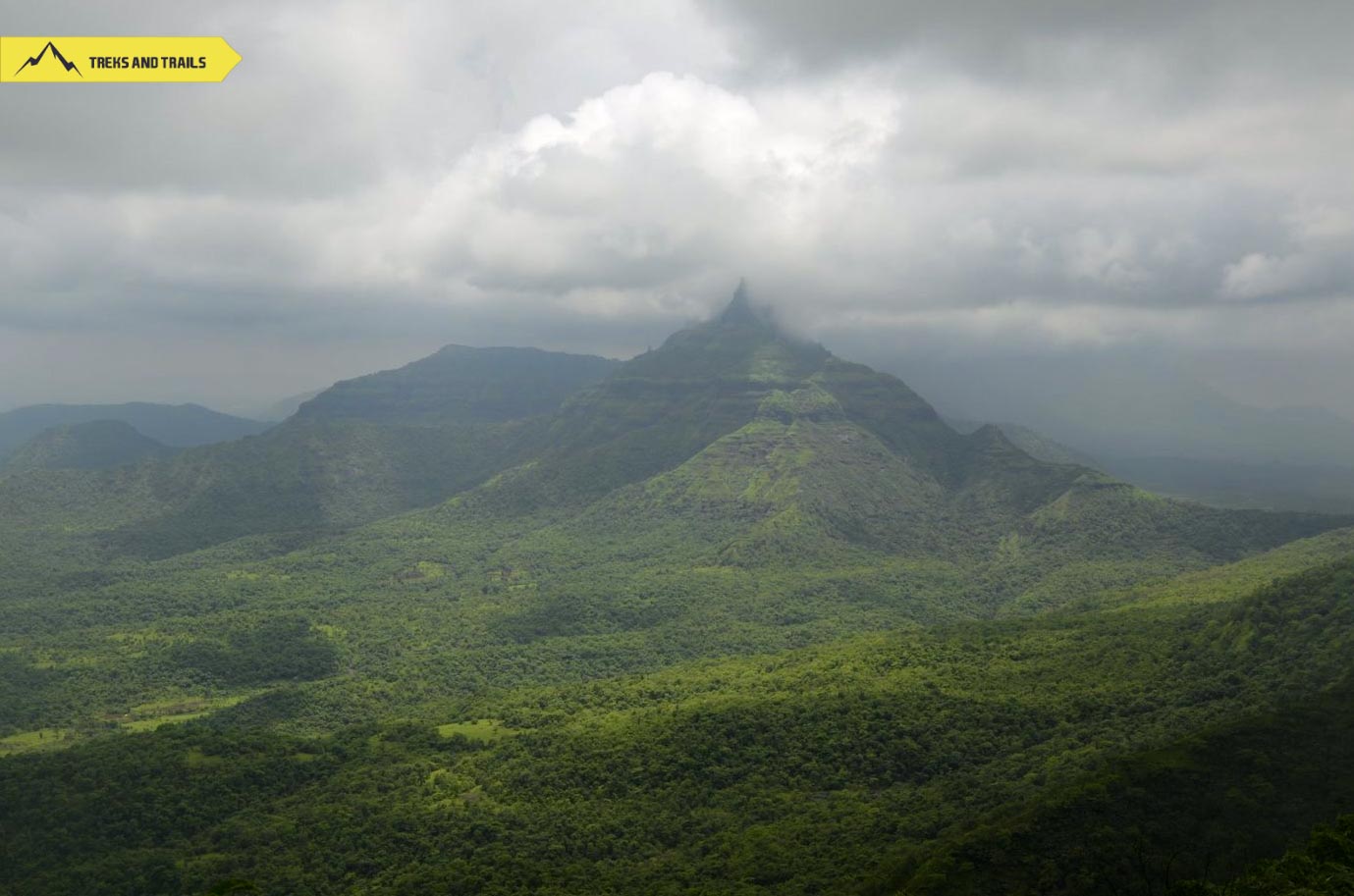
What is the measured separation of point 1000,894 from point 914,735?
33.9 metres

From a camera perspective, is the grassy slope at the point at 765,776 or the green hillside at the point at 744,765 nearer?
the green hillside at the point at 744,765

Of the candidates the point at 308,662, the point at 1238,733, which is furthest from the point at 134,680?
the point at 1238,733

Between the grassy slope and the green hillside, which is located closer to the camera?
the green hillside

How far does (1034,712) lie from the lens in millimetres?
89375

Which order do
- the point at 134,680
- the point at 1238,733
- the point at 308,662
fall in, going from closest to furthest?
the point at 1238,733, the point at 134,680, the point at 308,662

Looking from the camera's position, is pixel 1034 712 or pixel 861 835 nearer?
pixel 861 835

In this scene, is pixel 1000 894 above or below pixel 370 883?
above

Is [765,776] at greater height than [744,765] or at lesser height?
lesser

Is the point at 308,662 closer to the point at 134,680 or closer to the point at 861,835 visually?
the point at 134,680

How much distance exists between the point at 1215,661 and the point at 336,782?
313ft

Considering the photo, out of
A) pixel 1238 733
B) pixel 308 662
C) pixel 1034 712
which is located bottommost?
pixel 308 662

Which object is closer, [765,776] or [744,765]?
[765,776]

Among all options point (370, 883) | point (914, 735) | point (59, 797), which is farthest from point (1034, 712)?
point (59, 797)

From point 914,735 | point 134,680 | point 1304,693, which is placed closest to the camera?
point 1304,693
